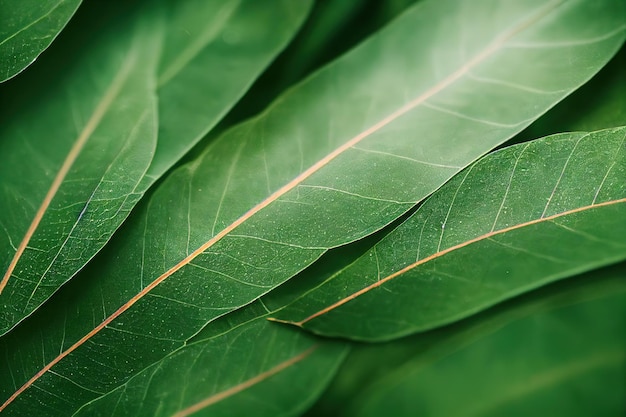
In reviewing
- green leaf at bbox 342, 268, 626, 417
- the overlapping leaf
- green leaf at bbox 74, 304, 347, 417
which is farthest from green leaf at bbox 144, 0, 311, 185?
green leaf at bbox 342, 268, 626, 417

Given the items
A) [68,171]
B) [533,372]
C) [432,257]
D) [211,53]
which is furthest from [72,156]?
[533,372]

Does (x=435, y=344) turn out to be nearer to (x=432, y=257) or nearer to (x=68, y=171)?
(x=432, y=257)

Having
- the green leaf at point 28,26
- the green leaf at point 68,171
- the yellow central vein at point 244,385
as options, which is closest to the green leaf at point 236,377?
the yellow central vein at point 244,385

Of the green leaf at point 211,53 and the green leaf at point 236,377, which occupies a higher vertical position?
the green leaf at point 211,53

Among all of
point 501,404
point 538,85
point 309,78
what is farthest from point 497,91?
point 501,404

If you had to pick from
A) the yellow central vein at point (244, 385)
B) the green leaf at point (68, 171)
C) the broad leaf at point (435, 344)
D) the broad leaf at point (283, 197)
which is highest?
the green leaf at point (68, 171)

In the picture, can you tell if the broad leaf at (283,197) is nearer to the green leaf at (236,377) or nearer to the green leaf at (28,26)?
the green leaf at (236,377)

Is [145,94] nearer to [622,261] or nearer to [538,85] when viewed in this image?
[538,85]
